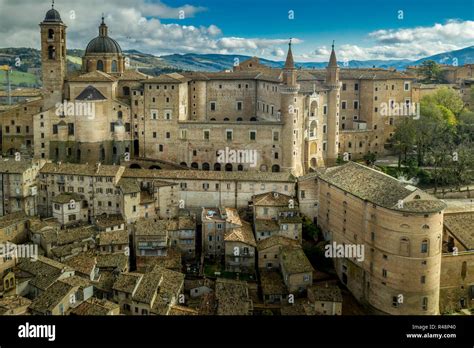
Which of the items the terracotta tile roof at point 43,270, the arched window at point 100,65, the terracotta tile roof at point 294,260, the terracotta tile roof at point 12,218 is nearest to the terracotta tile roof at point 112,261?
the terracotta tile roof at point 43,270

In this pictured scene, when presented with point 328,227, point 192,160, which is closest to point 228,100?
point 192,160

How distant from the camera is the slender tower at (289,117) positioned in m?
29.4

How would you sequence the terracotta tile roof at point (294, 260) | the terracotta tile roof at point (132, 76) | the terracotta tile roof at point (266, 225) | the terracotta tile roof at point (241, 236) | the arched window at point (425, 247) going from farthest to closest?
the terracotta tile roof at point (132, 76) < the terracotta tile roof at point (266, 225) < the terracotta tile roof at point (241, 236) < the terracotta tile roof at point (294, 260) < the arched window at point (425, 247)

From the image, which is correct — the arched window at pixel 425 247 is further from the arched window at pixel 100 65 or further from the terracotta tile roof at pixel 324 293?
the arched window at pixel 100 65

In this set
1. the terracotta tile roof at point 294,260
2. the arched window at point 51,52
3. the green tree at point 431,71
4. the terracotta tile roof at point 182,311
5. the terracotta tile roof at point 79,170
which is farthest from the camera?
the green tree at point 431,71

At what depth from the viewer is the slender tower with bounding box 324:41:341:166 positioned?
32875 millimetres

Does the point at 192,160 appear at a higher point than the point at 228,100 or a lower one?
lower

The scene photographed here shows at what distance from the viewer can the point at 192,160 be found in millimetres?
31031

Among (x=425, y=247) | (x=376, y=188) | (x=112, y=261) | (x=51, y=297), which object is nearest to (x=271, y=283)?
(x=376, y=188)

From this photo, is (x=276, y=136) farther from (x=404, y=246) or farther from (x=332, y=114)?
(x=404, y=246)

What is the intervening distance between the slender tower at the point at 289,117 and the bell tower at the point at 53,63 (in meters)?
13.6

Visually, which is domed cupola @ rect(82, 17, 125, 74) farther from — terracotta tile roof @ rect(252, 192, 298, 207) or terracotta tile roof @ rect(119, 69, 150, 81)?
terracotta tile roof @ rect(252, 192, 298, 207)
